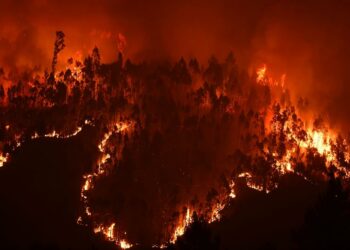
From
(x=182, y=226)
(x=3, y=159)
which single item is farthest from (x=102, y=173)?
(x=182, y=226)

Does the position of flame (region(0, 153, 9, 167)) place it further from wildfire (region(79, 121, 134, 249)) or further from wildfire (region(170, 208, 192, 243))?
wildfire (region(170, 208, 192, 243))

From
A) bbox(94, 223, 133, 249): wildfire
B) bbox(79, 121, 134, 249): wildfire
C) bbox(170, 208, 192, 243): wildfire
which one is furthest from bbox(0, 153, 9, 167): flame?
bbox(170, 208, 192, 243): wildfire

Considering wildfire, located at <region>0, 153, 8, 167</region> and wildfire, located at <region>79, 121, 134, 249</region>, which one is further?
wildfire, located at <region>0, 153, 8, 167</region>

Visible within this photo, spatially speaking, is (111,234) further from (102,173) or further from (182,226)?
(102,173)

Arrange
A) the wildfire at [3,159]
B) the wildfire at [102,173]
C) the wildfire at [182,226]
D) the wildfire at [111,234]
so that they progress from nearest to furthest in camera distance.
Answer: the wildfire at [111,234] < the wildfire at [102,173] < the wildfire at [182,226] < the wildfire at [3,159]

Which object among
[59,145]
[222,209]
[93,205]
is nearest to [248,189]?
[222,209]

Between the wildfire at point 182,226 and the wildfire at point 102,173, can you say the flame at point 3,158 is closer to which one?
the wildfire at point 102,173

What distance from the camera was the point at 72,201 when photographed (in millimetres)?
83250

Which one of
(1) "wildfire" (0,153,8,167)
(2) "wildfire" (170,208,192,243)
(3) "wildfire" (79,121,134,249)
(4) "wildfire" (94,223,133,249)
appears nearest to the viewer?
(4) "wildfire" (94,223,133,249)

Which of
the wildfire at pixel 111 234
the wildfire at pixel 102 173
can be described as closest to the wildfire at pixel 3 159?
the wildfire at pixel 102 173

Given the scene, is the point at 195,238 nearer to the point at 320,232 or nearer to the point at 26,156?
the point at 320,232

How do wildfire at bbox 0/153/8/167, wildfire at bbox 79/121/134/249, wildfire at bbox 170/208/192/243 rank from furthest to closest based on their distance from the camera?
wildfire at bbox 0/153/8/167 → wildfire at bbox 170/208/192/243 → wildfire at bbox 79/121/134/249

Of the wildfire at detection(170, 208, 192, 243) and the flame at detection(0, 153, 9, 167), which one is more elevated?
the flame at detection(0, 153, 9, 167)

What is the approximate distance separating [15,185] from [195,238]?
51148 millimetres
